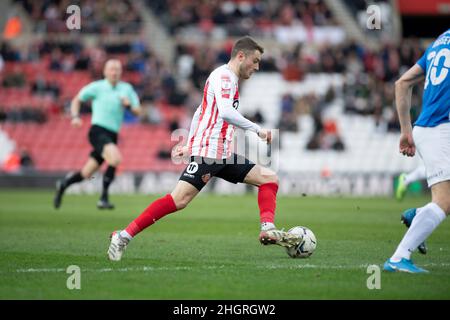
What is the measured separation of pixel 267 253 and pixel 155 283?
2751 millimetres

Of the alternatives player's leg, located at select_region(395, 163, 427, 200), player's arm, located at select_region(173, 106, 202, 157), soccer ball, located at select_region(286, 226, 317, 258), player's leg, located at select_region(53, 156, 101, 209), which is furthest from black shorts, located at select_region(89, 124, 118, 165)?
soccer ball, located at select_region(286, 226, 317, 258)

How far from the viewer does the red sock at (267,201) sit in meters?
9.64

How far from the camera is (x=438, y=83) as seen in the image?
25.7 feet

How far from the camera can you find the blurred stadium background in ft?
97.5

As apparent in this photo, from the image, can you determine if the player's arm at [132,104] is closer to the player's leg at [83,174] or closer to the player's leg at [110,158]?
the player's leg at [110,158]

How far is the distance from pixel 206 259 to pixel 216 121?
1514 millimetres

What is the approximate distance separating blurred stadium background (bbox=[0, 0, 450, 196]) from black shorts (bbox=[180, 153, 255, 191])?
59.2ft

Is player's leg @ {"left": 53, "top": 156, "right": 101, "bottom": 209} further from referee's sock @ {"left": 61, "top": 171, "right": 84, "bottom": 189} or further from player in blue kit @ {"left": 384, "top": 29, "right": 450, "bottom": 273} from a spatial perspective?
player in blue kit @ {"left": 384, "top": 29, "right": 450, "bottom": 273}

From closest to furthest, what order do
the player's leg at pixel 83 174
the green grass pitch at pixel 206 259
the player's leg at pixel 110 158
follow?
the green grass pitch at pixel 206 259 < the player's leg at pixel 110 158 < the player's leg at pixel 83 174

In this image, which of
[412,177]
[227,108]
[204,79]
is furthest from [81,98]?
[204,79]

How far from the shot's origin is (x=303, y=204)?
2080 centimetres

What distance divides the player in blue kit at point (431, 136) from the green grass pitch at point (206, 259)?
35cm

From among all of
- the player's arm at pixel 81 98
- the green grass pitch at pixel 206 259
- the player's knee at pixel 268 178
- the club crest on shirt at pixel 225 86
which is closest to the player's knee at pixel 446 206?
the green grass pitch at pixel 206 259

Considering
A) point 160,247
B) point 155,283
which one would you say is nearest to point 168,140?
point 160,247
